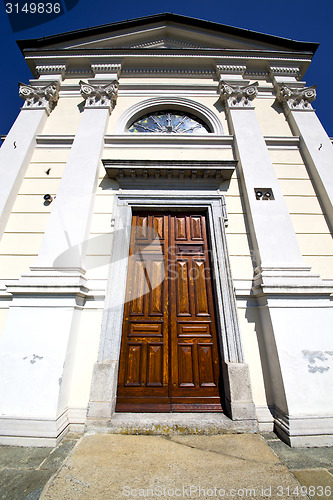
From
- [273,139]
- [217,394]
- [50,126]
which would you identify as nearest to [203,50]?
[273,139]

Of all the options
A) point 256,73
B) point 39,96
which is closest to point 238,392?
point 39,96

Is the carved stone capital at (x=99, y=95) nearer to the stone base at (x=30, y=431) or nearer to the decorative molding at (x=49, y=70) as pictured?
the decorative molding at (x=49, y=70)

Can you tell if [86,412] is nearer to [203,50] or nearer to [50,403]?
[50,403]

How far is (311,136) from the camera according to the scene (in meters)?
5.14

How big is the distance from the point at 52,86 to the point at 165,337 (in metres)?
7.21

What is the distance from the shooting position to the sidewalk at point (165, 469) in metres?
1.80

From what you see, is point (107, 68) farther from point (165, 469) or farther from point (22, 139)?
point (165, 469)

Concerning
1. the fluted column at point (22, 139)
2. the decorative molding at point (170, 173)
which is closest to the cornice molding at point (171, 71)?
the fluted column at point (22, 139)

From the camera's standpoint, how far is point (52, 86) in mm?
5855

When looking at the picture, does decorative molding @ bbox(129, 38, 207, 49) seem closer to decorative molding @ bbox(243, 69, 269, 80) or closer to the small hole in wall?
decorative molding @ bbox(243, 69, 269, 80)

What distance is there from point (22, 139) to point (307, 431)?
24.7 feet

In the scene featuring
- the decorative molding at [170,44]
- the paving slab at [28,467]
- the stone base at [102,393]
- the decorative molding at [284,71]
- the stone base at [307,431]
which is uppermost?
the decorative molding at [170,44]

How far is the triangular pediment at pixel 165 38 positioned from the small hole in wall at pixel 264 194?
6.22 m

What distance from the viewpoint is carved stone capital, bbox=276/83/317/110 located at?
5.66 metres
